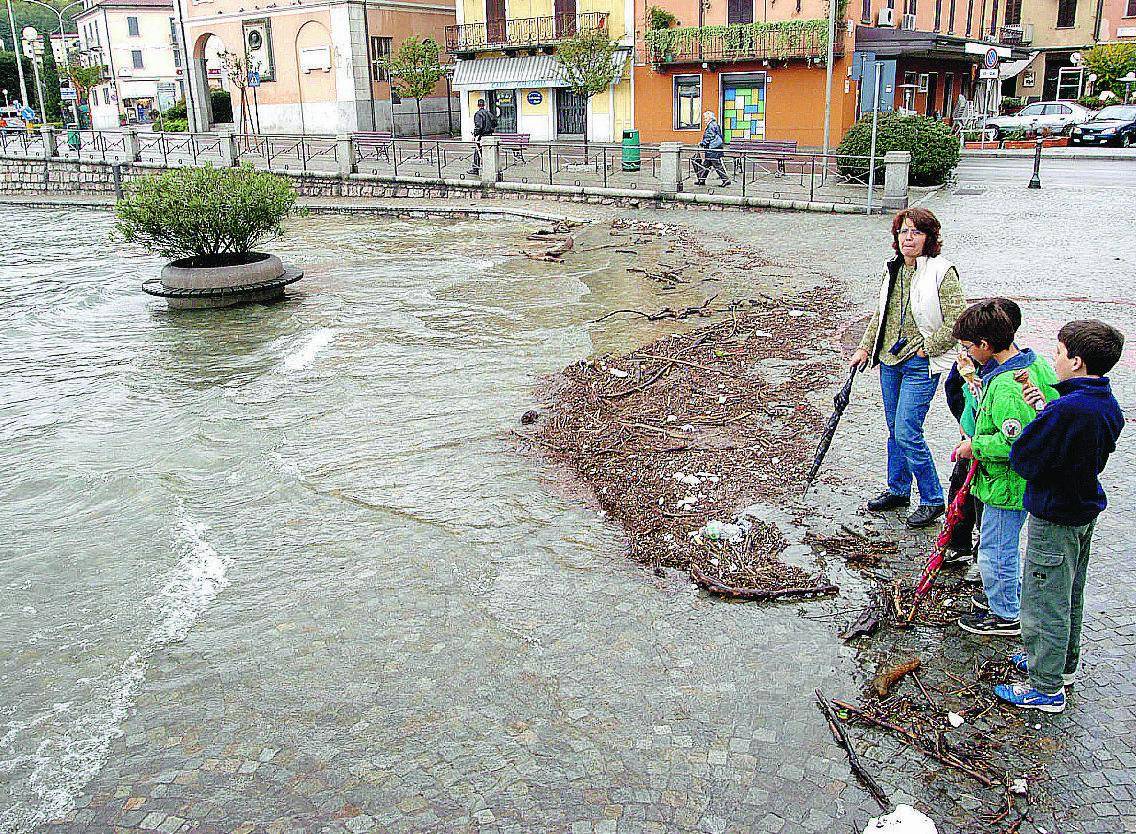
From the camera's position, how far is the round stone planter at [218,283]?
12727 mm

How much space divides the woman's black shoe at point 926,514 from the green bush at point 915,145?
668 inches

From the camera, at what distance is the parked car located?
37562 mm

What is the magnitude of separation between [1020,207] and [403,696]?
18.3 metres

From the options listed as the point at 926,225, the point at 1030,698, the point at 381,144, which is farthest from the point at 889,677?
the point at 381,144

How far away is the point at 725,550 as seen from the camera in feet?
17.9

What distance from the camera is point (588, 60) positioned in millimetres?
32438

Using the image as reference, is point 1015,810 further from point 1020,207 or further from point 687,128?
point 687,128

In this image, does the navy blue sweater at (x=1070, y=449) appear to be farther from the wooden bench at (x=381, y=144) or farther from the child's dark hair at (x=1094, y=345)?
the wooden bench at (x=381, y=144)

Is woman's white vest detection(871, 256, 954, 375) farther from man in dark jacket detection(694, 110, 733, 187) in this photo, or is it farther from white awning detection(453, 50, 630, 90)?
white awning detection(453, 50, 630, 90)

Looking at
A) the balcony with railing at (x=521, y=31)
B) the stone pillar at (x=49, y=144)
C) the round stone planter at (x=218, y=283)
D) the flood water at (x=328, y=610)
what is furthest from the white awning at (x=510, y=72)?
the flood water at (x=328, y=610)

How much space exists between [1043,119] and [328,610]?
40616 mm

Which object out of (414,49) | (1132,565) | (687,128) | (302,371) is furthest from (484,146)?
(1132,565)

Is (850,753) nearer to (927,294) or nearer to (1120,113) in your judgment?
(927,294)

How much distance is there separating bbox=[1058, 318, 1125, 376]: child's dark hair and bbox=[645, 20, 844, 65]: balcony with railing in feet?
96.2
